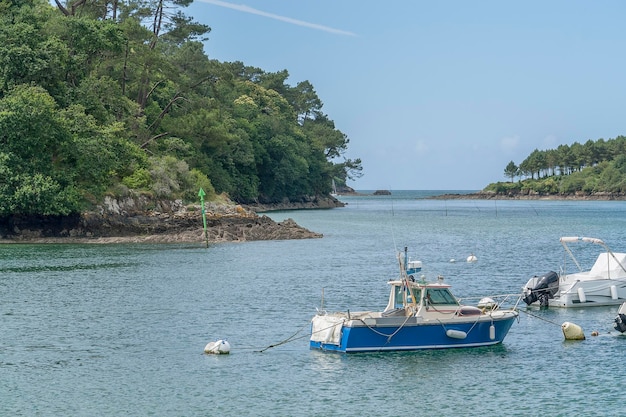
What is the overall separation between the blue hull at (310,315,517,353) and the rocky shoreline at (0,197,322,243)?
147 ft

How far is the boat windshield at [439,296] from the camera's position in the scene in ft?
108

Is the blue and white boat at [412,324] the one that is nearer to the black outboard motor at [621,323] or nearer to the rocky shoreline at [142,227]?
the black outboard motor at [621,323]

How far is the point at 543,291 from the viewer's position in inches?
1720

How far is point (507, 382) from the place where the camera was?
29.4m

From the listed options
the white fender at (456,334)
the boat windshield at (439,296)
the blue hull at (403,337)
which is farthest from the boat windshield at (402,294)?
the white fender at (456,334)

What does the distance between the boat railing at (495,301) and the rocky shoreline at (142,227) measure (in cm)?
3519

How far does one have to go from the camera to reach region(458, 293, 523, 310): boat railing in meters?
35.6

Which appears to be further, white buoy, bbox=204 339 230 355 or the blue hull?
white buoy, bbox=204 339 230 355

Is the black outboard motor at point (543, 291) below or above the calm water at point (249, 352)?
above

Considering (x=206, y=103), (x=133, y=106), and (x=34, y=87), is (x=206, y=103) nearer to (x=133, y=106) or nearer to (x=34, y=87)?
(x=133, y=106)

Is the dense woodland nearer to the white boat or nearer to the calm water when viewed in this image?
the calm water

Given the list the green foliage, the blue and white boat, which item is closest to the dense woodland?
the green foliage

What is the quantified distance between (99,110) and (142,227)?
14.0 m

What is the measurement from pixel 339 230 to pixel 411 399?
74.6 meters
